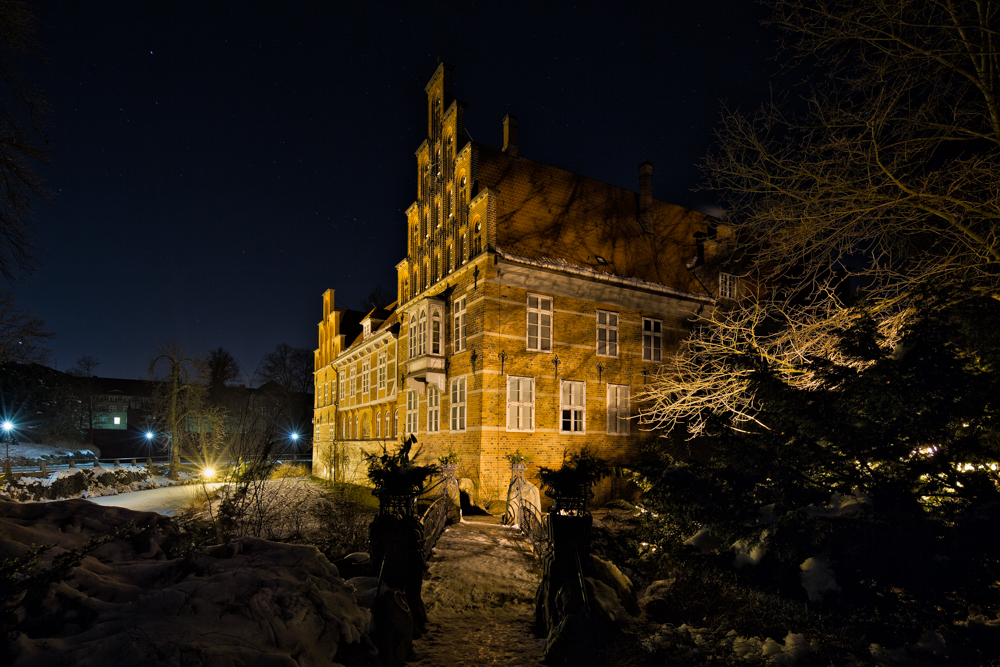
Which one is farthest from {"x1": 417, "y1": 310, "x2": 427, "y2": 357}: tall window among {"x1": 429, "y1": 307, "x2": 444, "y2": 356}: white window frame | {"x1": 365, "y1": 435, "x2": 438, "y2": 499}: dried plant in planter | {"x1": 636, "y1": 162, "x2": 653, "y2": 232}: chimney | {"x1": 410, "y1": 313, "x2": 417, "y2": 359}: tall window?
{"x1": 365, "y1": 435, "x2": 438, "y2": 499}: dried plant in planter

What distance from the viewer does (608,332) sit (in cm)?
1997

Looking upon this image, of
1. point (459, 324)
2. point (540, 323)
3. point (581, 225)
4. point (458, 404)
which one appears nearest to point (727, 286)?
point (581, 225)

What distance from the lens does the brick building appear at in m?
17.8

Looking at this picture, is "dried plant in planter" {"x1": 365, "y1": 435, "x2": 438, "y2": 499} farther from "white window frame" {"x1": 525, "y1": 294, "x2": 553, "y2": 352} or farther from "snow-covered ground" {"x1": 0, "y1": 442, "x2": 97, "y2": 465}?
"snow-covered ground" {"x1": 0, "y1": 442, "x2": 97, "y2": 465}

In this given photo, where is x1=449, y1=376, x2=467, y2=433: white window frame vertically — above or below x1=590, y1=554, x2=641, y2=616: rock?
above

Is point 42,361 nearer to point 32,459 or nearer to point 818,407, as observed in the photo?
point 32,459

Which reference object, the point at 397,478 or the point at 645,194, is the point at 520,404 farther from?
the point at 645,194

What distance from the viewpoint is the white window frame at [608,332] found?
19.8 meters

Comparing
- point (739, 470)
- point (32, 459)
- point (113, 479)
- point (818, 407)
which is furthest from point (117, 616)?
point (32, 459)

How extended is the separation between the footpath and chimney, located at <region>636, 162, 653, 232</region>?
15106 millimetres

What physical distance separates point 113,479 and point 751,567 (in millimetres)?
30378

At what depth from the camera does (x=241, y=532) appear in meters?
11.5

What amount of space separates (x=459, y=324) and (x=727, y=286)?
1217cm

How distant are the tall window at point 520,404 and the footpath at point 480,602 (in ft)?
18.4
